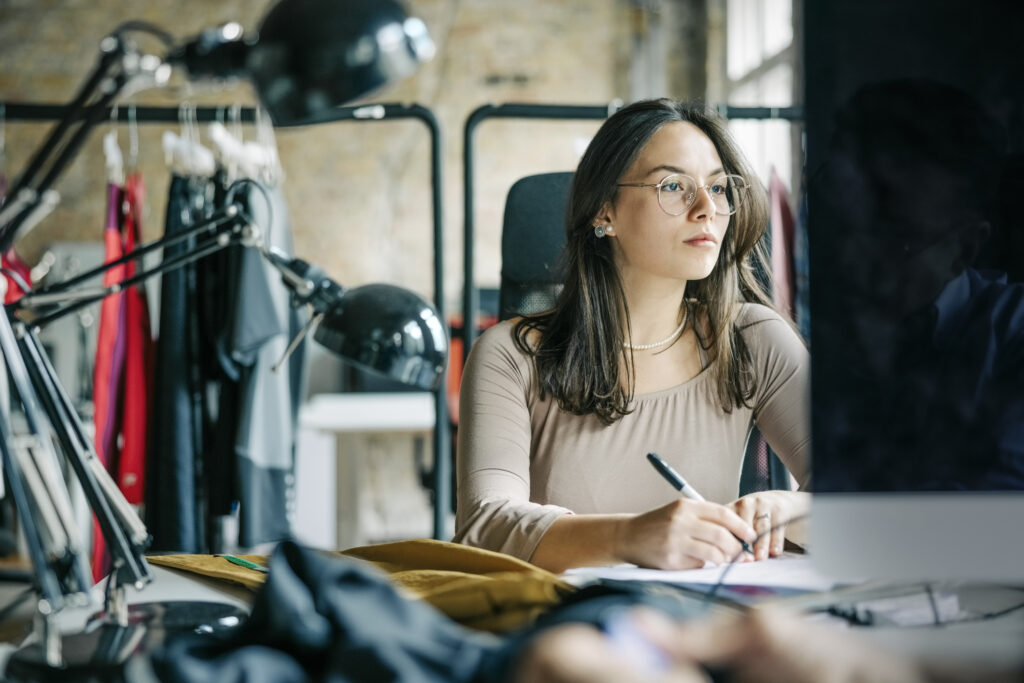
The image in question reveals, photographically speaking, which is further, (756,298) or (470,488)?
(756,298)

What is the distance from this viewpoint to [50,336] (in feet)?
13.9

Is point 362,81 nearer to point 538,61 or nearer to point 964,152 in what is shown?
point 964,152

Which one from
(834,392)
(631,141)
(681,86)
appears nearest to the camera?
(834,392)

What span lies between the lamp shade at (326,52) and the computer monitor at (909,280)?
0.86ft

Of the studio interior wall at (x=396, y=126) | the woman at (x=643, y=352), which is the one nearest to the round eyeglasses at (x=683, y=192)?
the woman at (x=643, y=352)

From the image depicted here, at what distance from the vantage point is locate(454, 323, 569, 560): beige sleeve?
1011 mm

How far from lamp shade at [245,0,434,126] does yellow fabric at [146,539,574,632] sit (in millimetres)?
344

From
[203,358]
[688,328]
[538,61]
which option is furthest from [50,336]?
[688,328]

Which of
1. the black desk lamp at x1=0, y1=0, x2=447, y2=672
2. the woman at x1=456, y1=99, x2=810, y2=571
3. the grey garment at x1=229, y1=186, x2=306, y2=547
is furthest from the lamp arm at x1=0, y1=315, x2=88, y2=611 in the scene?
the grey garment at x1=229, y1=186, x2=306, y2=547

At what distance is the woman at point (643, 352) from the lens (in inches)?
50.3

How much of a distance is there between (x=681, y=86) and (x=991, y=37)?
17.6 feet

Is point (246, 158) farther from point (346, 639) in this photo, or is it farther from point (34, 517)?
point (346, 639)

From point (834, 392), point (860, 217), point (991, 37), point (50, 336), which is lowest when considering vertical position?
point (50, 336)

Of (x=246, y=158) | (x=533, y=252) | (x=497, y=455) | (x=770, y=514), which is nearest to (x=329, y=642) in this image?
(x=770, y=514)
